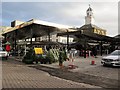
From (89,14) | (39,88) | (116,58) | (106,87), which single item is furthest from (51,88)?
(89,14)

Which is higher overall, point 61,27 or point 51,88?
point 61,27

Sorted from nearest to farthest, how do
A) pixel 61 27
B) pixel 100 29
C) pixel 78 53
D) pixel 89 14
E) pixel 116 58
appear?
pixel 116 58
pixel 61 27
pixel 78 53
pixel 100 29
pixel 89 14

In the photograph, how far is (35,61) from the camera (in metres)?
21.5

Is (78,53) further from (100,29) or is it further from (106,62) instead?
(100,29)

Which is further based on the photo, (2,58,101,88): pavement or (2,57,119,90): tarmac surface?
(2,57,119,90): tarmac surface

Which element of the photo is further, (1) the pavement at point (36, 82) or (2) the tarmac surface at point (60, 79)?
(2) the tarmac surface at point (60, 79)

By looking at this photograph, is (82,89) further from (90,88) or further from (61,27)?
(61,27)

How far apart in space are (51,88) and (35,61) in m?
13.3

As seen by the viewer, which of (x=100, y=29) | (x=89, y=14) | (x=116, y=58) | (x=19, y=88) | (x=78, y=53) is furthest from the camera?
(x=89, y=14)

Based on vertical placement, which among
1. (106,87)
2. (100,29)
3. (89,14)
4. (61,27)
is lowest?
(106,87)

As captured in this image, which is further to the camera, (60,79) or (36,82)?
(60,79)

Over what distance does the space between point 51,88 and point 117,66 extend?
9.99 m

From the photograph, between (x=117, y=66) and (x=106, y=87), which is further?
(x=117, y=66)

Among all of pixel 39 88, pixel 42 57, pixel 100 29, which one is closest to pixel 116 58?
pixel 42 57
